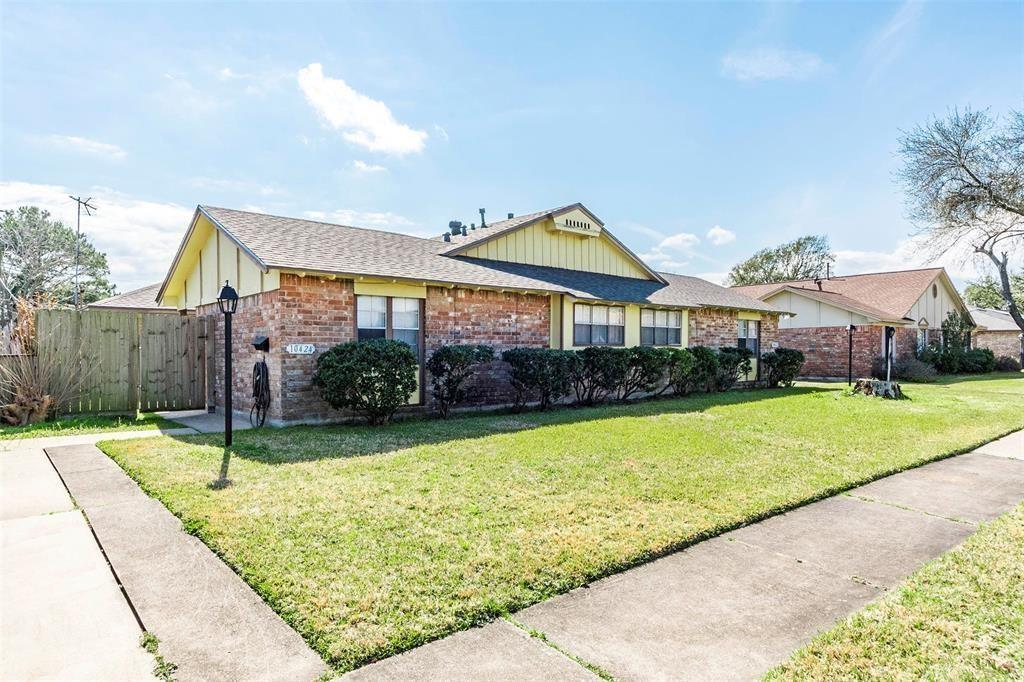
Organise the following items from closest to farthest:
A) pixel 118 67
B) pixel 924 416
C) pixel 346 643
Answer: pixel 346 643 → pixel 118 67 → pixel 924 416

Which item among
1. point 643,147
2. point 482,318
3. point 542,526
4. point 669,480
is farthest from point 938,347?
point 542,526

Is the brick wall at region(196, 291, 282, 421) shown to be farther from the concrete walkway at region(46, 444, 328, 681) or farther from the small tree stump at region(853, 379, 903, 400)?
the small tree stump at region(853, 379, 903, 400)

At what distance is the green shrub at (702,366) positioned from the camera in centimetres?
1513

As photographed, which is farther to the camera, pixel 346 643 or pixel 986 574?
pixel 986 574

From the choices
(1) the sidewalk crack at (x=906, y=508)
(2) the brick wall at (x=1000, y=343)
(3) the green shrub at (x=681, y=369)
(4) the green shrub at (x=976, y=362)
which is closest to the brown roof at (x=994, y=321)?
(2) the brick wall at (x=1000, y=343)

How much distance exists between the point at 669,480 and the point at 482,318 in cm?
664

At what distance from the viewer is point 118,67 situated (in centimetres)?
848

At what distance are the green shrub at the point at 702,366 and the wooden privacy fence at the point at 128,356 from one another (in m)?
12.5

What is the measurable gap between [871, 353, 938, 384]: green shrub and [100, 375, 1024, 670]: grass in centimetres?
1425

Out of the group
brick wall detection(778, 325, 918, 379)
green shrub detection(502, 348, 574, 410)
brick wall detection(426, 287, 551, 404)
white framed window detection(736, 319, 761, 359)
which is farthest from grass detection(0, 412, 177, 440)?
brick wall detection(778, 325, 918, 379)

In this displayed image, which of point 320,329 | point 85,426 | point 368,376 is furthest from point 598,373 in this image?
point 85,426

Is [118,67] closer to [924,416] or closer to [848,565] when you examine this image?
[848,565]

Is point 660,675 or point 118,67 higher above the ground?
point 118,67

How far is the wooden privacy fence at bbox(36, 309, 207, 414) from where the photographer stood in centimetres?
973
